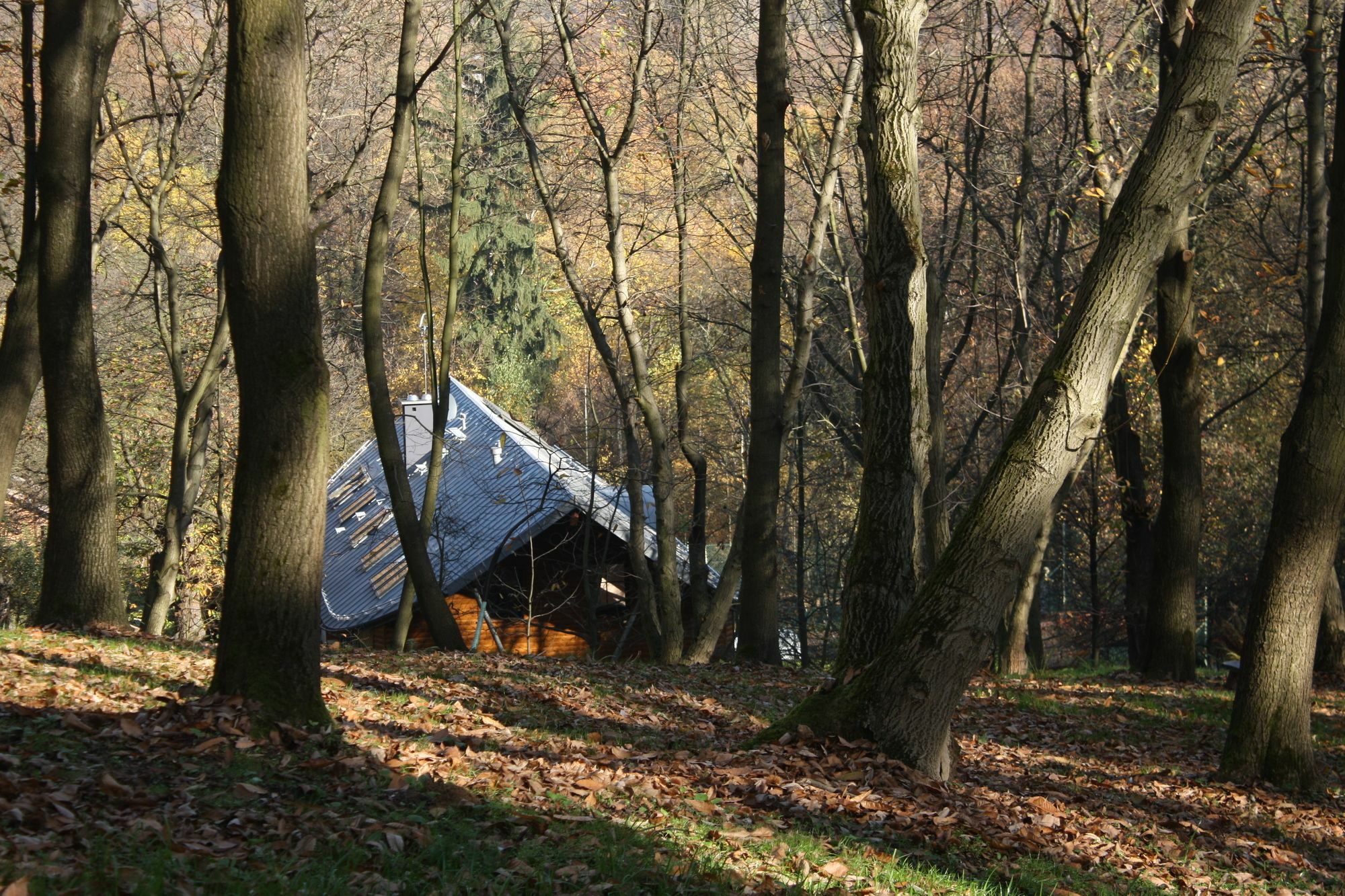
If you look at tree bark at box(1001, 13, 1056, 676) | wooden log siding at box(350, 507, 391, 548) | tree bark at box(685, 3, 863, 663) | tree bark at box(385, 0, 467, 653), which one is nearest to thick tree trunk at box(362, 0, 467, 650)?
tree bark at box(385, 0, 467, 653)

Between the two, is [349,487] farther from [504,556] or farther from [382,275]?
[382,275]

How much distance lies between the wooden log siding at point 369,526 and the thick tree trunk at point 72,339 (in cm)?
1890

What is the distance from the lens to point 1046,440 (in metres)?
6.28

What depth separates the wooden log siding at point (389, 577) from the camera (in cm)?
2661

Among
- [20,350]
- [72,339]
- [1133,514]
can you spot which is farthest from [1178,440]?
[20,350]

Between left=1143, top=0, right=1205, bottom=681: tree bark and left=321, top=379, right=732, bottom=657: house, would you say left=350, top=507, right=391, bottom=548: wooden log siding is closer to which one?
left=321, top=379, right=732, bottom=657: house

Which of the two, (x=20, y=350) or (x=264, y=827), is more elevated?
(x=20, y=350)

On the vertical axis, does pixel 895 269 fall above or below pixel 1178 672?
above

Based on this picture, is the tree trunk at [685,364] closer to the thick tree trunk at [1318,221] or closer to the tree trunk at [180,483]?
the tree trunk at [180,483]

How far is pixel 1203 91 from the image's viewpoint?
21.2ft

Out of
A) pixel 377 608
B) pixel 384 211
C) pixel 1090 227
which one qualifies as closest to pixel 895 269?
pixel 384 211

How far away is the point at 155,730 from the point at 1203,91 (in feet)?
22.3

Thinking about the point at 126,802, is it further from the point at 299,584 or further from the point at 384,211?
the point at 384,211

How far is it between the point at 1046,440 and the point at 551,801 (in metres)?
3.43
